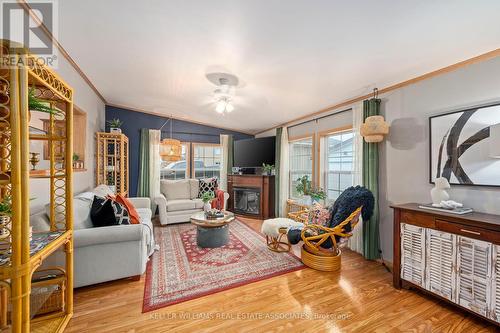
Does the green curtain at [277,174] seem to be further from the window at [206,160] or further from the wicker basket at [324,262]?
the wicker basket at [324,262]

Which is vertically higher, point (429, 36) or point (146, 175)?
point (429, 36)

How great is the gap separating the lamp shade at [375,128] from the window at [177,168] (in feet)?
14.0

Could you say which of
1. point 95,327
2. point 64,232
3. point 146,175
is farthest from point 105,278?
point 146,175

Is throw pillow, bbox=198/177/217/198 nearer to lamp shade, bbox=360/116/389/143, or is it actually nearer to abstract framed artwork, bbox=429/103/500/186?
lamp shade, bbox=360/116/389/143

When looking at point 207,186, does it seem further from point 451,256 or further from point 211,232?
point 451,256

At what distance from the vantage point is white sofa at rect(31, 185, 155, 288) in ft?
6.59

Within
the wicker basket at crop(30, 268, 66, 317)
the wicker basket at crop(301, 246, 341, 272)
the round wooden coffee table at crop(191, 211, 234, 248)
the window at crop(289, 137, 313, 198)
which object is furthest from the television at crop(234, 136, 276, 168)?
the wicker basket at crop(30, 268, 66, 317)

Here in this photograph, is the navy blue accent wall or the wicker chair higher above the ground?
the navy blue accent wall

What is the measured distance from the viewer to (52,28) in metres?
2.03

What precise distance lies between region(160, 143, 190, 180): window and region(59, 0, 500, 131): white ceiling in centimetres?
250

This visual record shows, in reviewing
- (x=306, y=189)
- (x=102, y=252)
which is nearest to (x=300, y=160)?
(x=306, y=189)

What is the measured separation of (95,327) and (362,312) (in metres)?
2.20

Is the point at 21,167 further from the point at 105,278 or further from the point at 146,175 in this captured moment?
the point at 146,175

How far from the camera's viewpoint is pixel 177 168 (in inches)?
215
